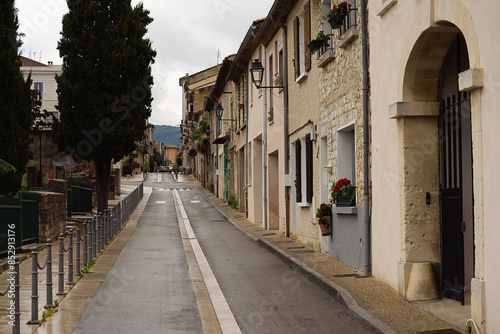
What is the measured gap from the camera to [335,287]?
895 cm

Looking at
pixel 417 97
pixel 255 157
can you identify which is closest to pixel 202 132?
pixel 255 157

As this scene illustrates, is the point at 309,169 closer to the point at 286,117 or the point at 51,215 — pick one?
the point at 286,117

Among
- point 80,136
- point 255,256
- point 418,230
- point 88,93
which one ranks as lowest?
point 255,256

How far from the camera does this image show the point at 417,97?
8.66 m

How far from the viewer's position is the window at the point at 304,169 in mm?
14992

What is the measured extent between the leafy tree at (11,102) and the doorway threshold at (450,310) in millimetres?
13735

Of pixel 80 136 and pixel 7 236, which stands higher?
pixel 80 136

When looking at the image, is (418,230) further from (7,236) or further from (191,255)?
(7,236)

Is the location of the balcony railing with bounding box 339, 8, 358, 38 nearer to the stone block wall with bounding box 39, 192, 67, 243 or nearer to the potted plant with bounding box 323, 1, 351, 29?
the potted plant with bounding box 323, 1, 351, 29

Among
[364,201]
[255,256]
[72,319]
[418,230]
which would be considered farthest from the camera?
[255,256]

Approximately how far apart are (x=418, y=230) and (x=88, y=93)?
583 inches

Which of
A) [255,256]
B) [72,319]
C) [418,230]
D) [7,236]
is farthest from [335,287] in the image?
[7,236]

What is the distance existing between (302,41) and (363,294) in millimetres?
8974

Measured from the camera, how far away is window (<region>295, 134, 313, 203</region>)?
1499cm
